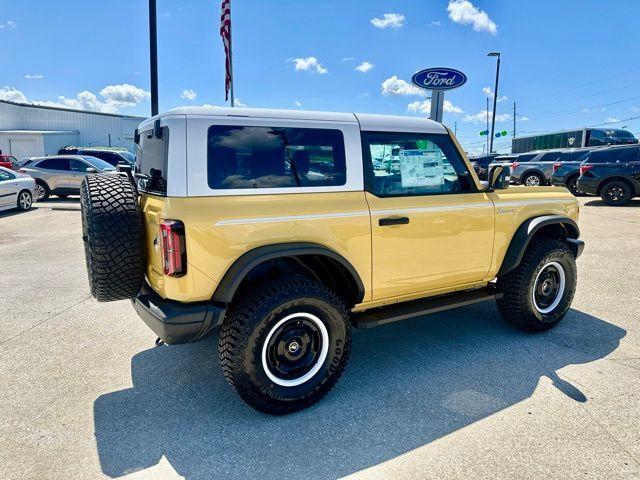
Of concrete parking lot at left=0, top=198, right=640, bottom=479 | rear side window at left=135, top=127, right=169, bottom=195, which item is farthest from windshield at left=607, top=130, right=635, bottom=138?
rear side window at left=135, top=127, right=169, bottom=195

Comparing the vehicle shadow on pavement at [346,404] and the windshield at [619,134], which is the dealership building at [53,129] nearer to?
the windshield at [619,134]

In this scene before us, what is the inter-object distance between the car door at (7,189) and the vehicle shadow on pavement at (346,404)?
35.4ft

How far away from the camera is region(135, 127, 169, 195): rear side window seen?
268cm

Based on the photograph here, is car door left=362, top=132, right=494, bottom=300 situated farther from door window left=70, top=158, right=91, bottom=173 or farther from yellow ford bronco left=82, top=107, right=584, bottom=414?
door window left=70, top=158, right=91, bottom=173

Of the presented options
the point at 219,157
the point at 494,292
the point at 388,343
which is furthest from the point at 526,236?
the point at 219,157

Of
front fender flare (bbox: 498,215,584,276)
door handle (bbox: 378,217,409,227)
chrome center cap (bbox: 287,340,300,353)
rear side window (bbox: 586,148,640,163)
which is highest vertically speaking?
rear side window (bbox: 586,148,640,163)

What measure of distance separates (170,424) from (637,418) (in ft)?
9.95

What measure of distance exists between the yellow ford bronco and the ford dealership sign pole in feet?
21.4

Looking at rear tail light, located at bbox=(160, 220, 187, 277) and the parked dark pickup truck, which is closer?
rear tail light, located at bbox=(160, 220, 187, 277)

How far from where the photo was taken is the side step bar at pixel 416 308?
3.31m

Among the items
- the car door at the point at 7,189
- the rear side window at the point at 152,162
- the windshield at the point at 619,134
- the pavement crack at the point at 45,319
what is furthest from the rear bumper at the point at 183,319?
the windshield at the point at 619,134

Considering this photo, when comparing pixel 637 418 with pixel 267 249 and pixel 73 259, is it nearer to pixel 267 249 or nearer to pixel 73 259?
pixel 267 249

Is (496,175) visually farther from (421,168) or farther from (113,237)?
(113,237)

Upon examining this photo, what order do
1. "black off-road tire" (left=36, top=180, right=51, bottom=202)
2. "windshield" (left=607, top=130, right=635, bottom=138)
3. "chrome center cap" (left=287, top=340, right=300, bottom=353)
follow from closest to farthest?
"chrome center cap" (left=287, top=340, right=300, bottom=353)
"black off-road tire" (left=36, top=180, right=51, bottom=202)
"windshield" (left=607, top=130, right=635, bottom=138)
